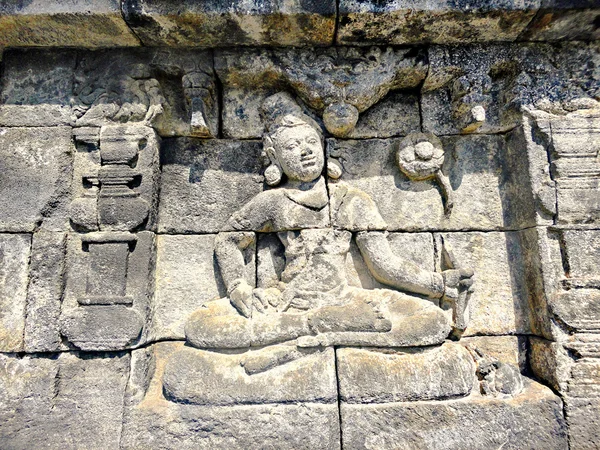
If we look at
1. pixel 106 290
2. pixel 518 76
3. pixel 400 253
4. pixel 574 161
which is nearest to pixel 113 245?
pixel 106 290

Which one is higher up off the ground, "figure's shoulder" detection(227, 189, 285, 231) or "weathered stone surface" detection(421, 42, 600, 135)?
"weathered stone surface" detection(421, 42, 600, 135)

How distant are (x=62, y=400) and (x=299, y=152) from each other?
2.56m

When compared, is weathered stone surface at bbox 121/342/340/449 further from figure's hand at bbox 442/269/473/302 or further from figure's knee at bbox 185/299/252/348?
figure's hand at bbox 442/269/473/302

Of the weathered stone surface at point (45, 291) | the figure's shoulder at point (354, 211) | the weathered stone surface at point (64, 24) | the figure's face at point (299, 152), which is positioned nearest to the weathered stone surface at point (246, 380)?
the weathered stone surface at point (45, 291)

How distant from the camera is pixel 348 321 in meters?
2.94

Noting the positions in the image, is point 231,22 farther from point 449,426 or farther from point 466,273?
point 449,426

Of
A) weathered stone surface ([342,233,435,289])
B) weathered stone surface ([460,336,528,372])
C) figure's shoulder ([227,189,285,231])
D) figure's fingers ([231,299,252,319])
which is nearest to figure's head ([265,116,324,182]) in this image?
figure's shoulder ([227,189,285,231])

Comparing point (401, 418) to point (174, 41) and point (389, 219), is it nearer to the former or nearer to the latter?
point (389, 219)

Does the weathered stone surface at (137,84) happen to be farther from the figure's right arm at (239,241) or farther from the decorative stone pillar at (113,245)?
the figure's right arm at (239,241)

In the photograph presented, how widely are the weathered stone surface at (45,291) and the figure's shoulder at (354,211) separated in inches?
85.1

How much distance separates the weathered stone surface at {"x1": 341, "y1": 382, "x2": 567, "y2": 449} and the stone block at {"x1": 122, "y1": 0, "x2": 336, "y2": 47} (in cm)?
283

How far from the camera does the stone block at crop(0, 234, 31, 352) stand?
2959 mm

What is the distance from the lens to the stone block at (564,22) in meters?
3.00

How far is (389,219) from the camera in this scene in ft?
11.7
